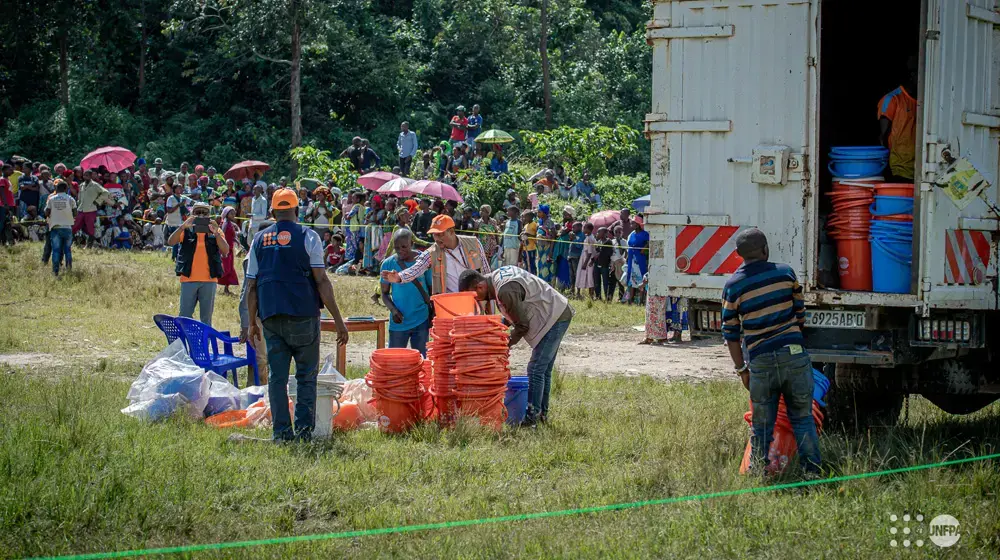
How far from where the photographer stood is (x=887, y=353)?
310 inches

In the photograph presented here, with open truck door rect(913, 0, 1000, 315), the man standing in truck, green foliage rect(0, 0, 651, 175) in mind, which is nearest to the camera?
open truck door rect(913, 0, 1000, 315)

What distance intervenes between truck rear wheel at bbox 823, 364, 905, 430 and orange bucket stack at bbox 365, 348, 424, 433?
10.8 ft

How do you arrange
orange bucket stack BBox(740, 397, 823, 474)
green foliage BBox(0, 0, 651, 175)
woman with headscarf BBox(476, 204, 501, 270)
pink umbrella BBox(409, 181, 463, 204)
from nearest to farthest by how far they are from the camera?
orange bucket stack BBox(740, 397, 823, 474) < woman with headscarf BBox(476, 204, 501, 270) < pink umbrella BBox(409, 181, 463, 204) < green foliage BBox(0, 0, 651, 175)

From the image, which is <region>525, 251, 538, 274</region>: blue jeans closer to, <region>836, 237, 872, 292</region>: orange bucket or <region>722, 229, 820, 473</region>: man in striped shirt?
<region>836, 237, 872, 292</region>: orange bucket

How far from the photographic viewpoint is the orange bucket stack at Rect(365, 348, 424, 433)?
355 inches

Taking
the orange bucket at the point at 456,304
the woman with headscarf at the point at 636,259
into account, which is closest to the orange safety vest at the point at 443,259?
the orange bucket at the point at 456,304

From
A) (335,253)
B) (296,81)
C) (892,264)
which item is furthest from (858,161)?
(296,81)

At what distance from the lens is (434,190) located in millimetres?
22938

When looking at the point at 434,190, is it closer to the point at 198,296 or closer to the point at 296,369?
the point at 198,296

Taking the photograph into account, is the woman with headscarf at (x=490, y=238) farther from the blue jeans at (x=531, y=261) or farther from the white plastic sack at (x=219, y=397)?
the white plastic sack at (x=219, y=397)

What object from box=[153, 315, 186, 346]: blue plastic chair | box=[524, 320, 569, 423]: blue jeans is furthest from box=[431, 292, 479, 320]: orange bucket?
box=[153, 315, 186, 346]: blue plastic chair

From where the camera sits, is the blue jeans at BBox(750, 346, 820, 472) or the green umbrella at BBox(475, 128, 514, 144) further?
the green umbrella at BBox(475, 128, 514, 144)

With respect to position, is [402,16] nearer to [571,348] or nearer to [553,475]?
[571,348]

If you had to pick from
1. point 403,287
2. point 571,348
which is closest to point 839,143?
point 403,287
